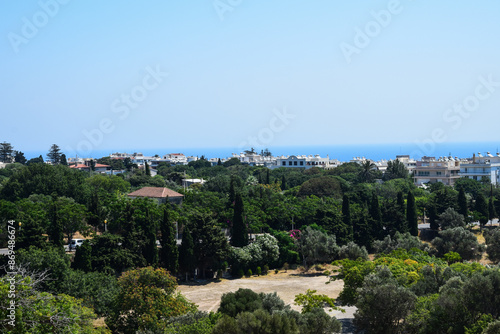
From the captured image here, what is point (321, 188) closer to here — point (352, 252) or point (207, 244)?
point (352, 252)

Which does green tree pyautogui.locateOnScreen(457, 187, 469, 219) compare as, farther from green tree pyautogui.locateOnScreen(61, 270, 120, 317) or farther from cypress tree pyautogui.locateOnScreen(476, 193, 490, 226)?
green tree pyautogui.locateOnScreen(61, 270, 120, 317)

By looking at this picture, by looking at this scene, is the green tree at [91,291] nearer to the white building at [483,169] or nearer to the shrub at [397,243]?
the shrub at [397,243]

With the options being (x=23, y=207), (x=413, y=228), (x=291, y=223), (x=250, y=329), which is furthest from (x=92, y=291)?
(x=413, y=228)

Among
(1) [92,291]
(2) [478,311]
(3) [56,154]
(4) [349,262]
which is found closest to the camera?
(2) [478,311]

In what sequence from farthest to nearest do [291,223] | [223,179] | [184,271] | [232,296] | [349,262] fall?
[223,179]
[291,223]
[184,271]
[349,262]
[232,296]

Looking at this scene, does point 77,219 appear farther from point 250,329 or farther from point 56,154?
point 56,154

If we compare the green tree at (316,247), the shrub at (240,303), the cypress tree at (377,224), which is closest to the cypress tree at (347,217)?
the cypress tree at (377,224)

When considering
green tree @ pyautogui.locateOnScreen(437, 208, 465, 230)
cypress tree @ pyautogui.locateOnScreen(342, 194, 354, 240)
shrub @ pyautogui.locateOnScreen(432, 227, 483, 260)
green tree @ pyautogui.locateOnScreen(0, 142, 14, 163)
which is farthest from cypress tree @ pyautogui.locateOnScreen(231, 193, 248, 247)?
green tree @ pyautogui.locateOnScreen(0, 142, 14, 163)
